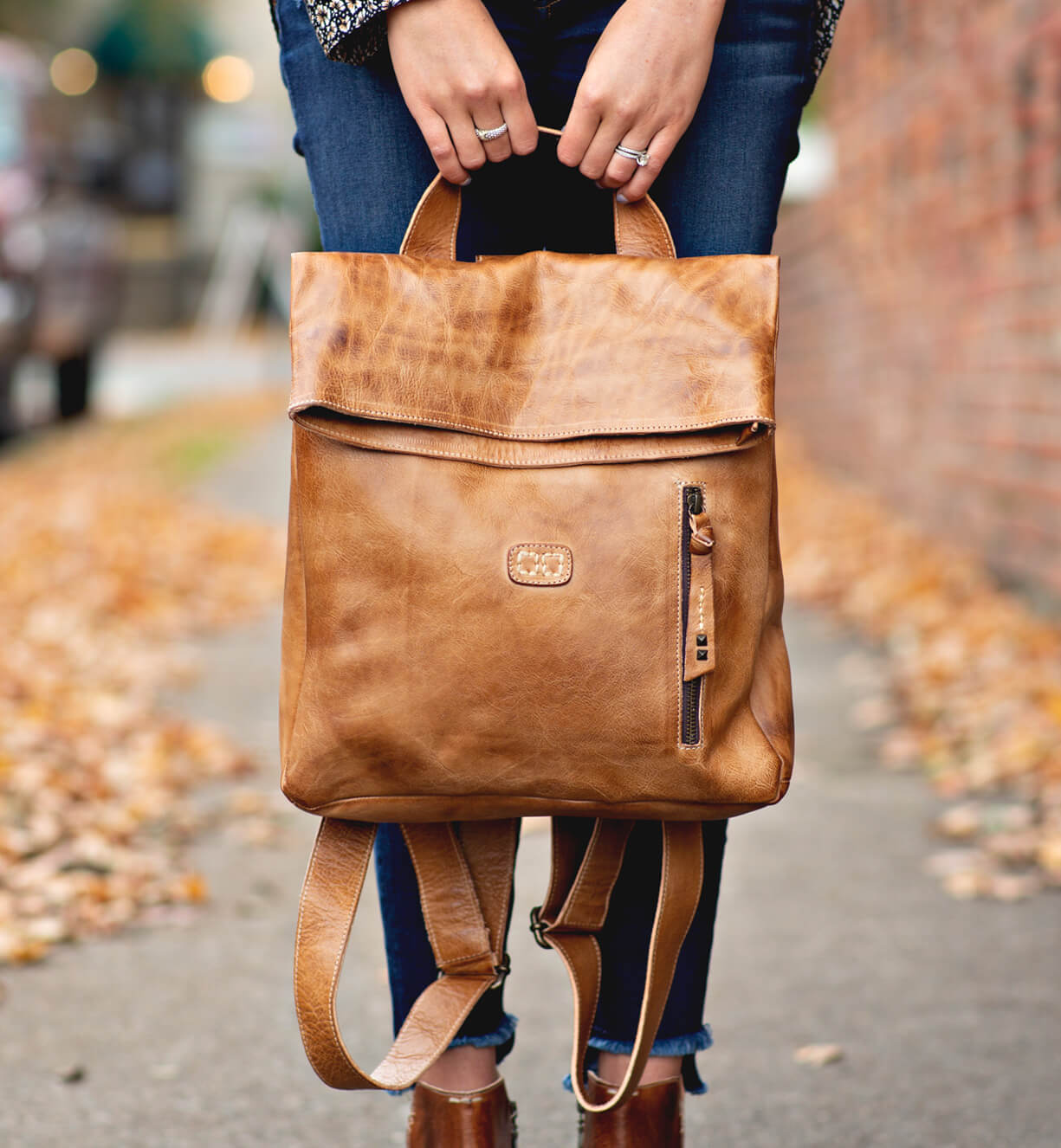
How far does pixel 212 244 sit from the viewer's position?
Result: 24.5m

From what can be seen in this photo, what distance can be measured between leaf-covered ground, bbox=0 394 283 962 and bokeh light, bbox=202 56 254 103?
58.9 ft

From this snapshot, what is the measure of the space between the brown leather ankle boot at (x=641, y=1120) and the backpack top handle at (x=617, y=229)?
84 centimetres

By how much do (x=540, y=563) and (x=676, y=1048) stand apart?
56 cm

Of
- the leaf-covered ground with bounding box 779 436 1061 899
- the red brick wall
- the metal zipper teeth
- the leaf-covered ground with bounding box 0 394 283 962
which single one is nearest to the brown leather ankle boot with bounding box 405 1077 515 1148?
the metal zipper teeth

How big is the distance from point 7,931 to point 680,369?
175 cm

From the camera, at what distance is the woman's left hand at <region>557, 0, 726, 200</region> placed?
129 centimetres

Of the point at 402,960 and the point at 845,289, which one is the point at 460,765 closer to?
the point at 402,960

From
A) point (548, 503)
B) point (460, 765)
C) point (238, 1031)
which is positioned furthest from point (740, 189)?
point (238, 1031)

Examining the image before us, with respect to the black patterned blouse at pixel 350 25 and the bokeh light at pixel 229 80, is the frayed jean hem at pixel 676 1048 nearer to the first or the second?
the black patterned blouse at pixel 350 25

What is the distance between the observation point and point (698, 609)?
1302 millimetres

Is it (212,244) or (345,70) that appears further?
(212,244)

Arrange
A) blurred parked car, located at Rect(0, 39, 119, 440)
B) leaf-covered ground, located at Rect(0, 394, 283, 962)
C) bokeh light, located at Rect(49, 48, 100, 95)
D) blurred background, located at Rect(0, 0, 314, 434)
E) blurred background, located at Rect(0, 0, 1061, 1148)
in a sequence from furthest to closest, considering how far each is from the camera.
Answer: bokeh light, located at Rect(49, 48, 100, 95) → blurred background, located at Rect(0, 0, 314, 434) → blurred parked car, located at Rect(0, 39, 119, 440) → leaf-covered ground, located at Rect(0, 394, 283, 962) → blurred background, located at Rect(0, 0, 1061, 1148)

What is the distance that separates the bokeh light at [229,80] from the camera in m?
24.7

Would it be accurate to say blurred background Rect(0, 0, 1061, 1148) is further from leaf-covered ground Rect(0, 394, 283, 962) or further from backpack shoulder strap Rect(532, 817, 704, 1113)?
backpack shoulder strap Rect(532, 817, 704, 1113)
